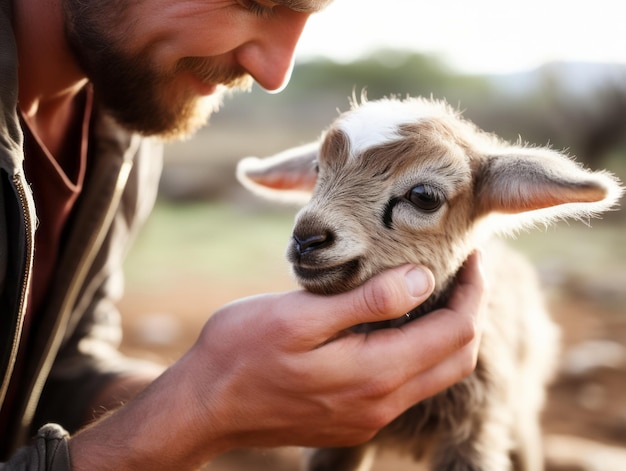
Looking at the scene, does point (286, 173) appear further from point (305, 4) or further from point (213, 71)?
point (305, 4)

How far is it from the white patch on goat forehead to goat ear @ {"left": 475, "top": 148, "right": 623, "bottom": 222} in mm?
304

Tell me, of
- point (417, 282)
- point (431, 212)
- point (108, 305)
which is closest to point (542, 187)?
point (431, 212)

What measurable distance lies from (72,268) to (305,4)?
49.8 inches

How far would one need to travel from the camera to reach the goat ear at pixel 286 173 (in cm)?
252

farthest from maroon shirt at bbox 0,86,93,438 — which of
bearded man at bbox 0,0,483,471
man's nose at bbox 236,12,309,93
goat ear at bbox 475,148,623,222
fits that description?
goat ear at bbox 475,148,623,222

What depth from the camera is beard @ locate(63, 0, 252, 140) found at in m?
2.13

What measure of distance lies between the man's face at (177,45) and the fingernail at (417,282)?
0.81 metres

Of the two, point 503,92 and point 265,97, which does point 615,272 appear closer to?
point 503,92

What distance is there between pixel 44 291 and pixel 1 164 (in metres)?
0.87

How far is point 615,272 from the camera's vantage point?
295 inches

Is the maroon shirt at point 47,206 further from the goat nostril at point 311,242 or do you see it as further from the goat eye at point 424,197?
the goat eye at point 424,197

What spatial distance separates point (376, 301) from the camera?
1.72m

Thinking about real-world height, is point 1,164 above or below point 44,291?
above

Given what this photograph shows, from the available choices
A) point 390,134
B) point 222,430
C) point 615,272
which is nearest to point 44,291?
point 222,430
